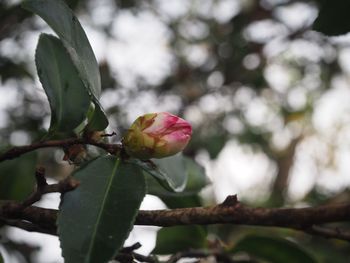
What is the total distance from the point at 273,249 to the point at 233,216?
0.38 m

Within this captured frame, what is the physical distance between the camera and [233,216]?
552mm

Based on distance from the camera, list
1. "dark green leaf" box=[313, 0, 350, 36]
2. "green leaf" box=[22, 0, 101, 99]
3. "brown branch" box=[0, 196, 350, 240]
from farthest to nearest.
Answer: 1. "dark green leaf" box=[313, 0, 350, 36]
2. "green leaf" box=[22, 0, 101, 99]
3. "brown branch" box=[0, 196, 350, 240]

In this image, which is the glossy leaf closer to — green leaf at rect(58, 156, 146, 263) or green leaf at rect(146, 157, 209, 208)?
green leaf at rect(58, 156, 146, 263)

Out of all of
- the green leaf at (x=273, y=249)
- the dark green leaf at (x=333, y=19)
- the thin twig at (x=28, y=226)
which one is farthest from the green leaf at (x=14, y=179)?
the dark green leaf at (x=333, y=19)

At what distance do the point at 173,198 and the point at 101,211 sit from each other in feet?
1.21

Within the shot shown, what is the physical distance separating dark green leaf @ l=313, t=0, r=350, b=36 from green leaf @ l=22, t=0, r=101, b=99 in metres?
0.37

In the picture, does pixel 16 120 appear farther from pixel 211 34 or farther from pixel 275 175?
pixel 275 175

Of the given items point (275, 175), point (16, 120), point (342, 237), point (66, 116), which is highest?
point (66, 116)

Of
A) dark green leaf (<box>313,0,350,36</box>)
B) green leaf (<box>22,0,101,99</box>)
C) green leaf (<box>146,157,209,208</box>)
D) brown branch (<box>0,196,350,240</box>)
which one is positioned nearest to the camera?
brown branch (<box>0,196,350,240</box>)

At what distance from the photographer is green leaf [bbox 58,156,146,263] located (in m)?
0.58

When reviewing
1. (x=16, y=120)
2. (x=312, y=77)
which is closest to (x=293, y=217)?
(x=16, y=120)

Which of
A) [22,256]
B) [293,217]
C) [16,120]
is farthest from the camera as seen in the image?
[16,120]

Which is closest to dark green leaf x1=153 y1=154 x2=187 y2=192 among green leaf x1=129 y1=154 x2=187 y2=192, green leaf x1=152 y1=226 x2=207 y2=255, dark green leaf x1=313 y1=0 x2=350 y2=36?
green leaf x1=129 y1=154 x2=187 y2=192

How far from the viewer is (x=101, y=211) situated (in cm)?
62
